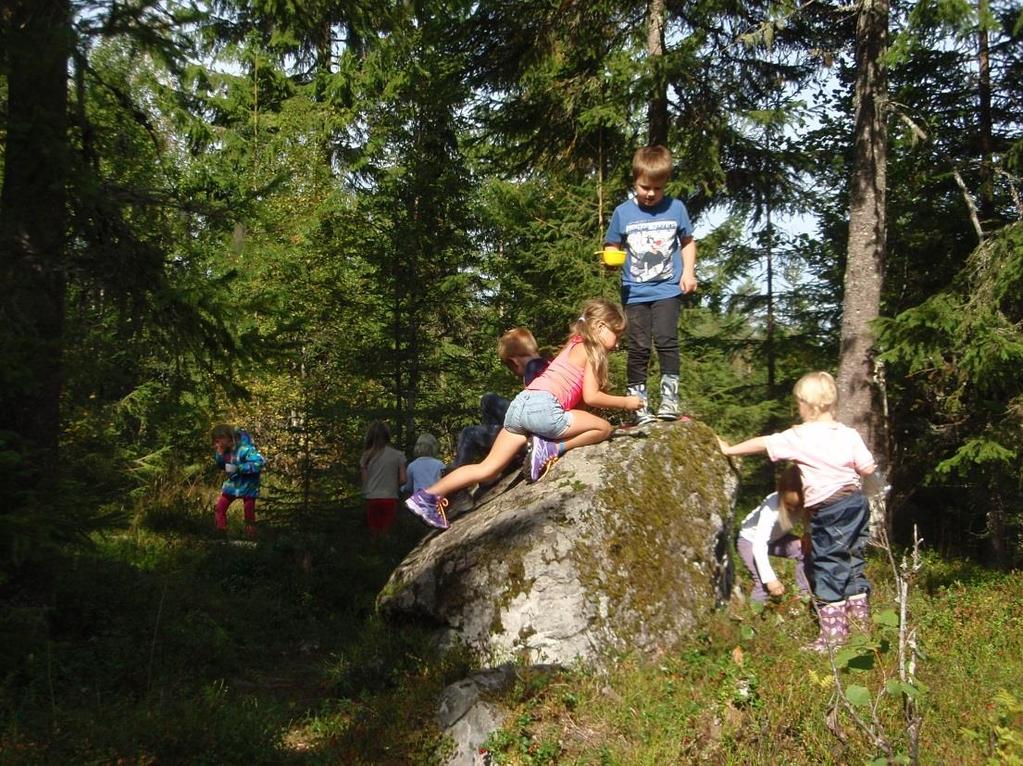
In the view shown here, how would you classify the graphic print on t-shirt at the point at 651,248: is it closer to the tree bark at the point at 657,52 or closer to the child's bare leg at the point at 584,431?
the child's bare leg at the point at 584,431

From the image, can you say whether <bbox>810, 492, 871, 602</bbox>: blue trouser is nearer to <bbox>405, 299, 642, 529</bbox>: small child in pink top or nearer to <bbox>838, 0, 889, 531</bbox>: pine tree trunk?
<bbox>405, 299, 642, 529</bbox>: small child in pink top

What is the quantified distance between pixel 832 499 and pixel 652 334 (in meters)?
1.96

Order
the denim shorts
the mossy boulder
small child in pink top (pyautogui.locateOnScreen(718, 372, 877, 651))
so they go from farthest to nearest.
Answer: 1. the denim shorts
2. small child in pink top (pyautogui.locateOnScreen(718, 372, 877, 651))
3. the mossy boulder

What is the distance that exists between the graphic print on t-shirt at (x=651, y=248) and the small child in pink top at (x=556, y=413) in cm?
63

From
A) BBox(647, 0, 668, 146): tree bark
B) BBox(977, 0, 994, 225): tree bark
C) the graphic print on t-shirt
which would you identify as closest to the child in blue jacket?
the graphic print on t-shirt

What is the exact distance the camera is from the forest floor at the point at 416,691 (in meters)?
4.41

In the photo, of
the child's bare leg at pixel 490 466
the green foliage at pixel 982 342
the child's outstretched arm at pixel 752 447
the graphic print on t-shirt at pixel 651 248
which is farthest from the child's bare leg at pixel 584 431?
the green foliage at pixel 982 342

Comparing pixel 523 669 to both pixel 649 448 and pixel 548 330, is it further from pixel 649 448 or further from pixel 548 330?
pixel 548 330

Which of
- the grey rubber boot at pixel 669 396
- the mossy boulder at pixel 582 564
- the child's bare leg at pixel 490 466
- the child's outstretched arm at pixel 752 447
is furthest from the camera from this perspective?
the grey rubber boot at pixel 669 396

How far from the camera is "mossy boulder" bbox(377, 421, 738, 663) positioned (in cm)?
543

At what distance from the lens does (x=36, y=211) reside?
6.47 meters

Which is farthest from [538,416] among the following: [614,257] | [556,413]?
[614,257]

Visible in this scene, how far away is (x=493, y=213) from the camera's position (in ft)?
61.9

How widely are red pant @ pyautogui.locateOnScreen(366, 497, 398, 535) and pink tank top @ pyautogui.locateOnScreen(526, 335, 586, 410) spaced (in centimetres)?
450
